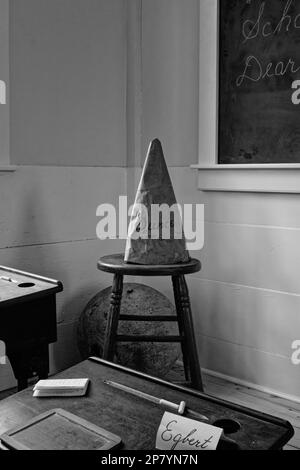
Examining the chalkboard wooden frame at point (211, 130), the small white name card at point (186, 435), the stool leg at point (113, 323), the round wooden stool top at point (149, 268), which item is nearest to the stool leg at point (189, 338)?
the round wooden stool top at point (149, 268)

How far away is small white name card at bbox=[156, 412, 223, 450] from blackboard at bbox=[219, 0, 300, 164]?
62.1 inches

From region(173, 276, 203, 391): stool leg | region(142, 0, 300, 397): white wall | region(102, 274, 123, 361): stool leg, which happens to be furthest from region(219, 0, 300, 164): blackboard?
region(102, 274, 123, 361): stool leg

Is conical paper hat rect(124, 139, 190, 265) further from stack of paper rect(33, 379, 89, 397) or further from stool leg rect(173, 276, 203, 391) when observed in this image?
stack of paper rect(33, 379, 89, 397)

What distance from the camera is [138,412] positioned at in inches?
47.1

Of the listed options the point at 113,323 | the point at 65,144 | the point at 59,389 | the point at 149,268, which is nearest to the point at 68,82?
the point at 65,144

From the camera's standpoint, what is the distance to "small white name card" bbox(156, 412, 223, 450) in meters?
1.01

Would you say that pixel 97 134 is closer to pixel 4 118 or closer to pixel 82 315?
pixel 4 118

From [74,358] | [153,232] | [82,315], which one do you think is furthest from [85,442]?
[74,358]

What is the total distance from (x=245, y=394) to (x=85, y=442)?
5.24 feet

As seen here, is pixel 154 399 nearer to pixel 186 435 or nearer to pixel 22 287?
pixel 186 435

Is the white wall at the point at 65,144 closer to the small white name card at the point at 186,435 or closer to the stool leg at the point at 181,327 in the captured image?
the stool leg at the point at 181,327

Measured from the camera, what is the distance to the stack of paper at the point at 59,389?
1271 millimetres

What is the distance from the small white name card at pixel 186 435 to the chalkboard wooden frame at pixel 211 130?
1.57 metres

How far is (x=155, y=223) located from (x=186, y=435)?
124 cm
